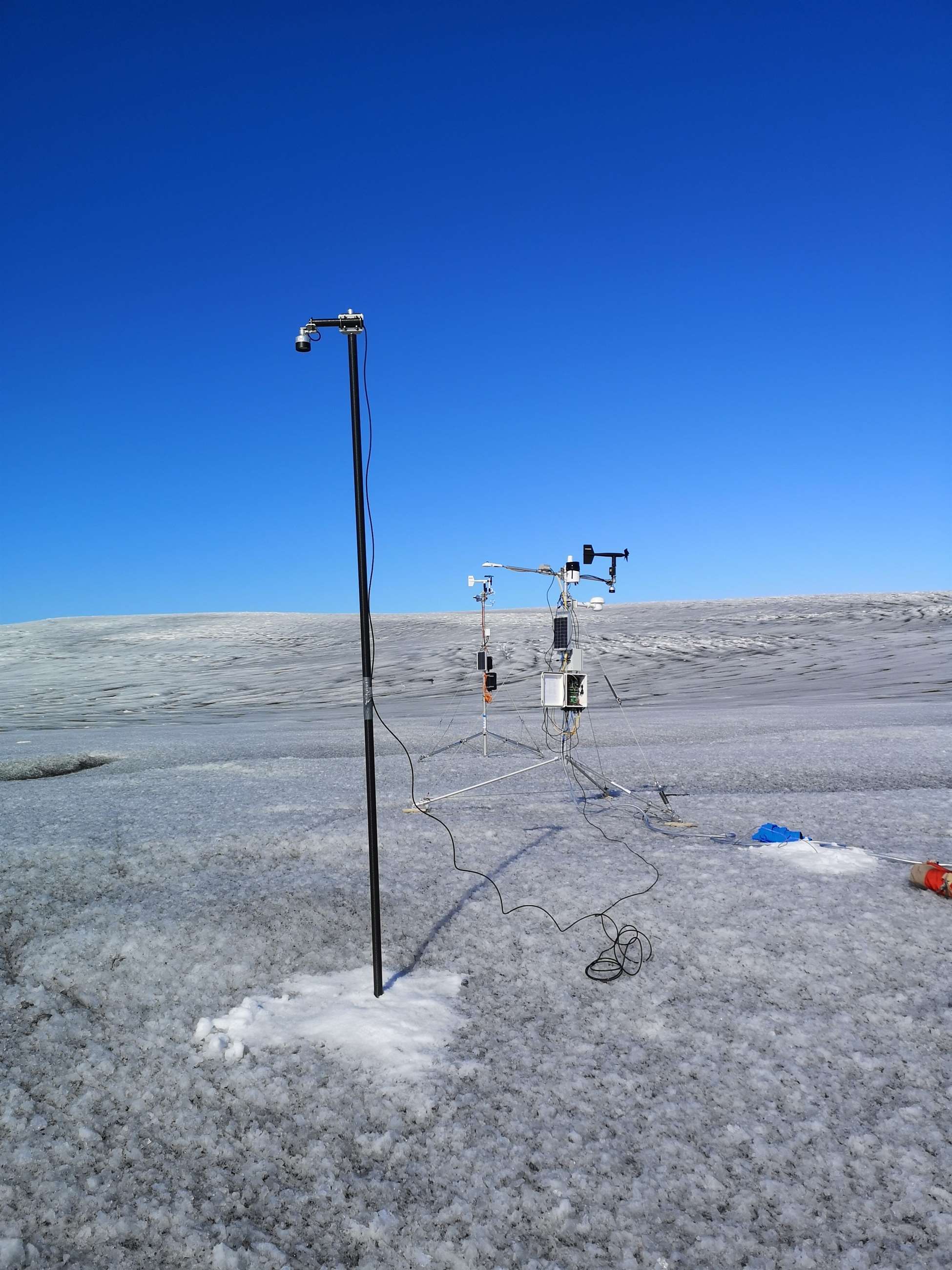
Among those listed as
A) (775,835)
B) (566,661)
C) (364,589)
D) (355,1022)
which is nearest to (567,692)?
(566,661)

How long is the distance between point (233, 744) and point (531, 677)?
11.3 m

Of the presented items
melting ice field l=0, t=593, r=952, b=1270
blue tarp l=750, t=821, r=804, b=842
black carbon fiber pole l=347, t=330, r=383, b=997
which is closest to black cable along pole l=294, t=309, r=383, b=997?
black carbon fiber pole l=347, t=330, r=383, b=997

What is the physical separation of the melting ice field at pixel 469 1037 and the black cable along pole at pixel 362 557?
65cm

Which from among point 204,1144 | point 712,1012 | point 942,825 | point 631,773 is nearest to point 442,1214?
point 204,1144

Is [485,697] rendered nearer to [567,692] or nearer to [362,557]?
[567,692]

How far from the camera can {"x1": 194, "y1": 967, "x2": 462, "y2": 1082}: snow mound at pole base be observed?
3734 millimetres

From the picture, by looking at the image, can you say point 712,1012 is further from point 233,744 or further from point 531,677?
point 531,677

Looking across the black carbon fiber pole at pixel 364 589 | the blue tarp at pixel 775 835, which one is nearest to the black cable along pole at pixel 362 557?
the black carbon fiber pole at pixel 364 589

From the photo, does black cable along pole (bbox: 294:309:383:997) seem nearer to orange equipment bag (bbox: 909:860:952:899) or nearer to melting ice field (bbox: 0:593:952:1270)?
melting ice field (bbox: 0:593:952:1270)

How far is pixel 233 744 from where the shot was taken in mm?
13859

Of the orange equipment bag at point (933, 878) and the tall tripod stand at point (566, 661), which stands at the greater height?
the tall tripod stand at point (566, 661)

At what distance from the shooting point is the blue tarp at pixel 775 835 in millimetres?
6562

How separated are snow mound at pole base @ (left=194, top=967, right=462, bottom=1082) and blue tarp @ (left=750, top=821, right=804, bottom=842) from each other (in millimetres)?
3350

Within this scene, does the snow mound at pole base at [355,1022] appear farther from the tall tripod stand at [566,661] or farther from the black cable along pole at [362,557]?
the tall tripod stand at [566,661]
